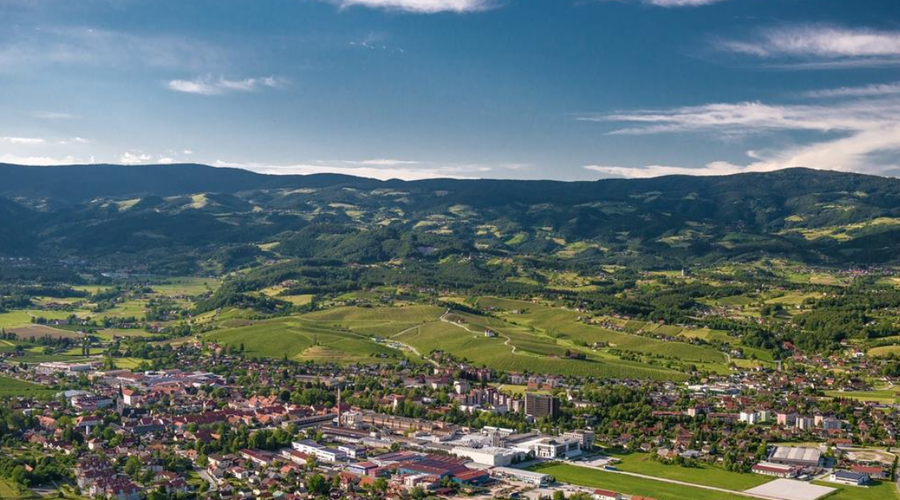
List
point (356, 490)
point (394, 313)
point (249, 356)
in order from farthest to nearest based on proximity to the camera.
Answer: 1. point (394, 313)
2. point (249, 356)
3. point (356, 490)

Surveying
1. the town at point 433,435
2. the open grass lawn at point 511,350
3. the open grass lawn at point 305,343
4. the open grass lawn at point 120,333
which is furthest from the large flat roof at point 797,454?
the open grass lawn at point 120,333

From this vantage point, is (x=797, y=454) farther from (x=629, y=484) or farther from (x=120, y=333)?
(x=120, y=333)

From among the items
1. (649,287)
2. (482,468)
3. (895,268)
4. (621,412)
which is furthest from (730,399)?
(895,268)

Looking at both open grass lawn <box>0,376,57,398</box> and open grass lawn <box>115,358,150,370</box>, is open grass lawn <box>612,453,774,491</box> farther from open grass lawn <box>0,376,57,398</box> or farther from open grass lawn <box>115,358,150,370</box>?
open grass lawn <box>115,358,150,370</box>

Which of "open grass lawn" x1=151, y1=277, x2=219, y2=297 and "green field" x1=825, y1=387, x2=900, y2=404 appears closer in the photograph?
"green field" x1=825, y1=387, x2=900, y2=404

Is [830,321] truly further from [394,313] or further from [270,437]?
[270,437]

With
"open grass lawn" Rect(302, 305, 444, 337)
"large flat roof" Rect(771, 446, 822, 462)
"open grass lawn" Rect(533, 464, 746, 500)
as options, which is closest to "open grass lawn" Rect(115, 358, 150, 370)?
"open grass lawn" Rect(302, 305, 444, 337)
